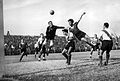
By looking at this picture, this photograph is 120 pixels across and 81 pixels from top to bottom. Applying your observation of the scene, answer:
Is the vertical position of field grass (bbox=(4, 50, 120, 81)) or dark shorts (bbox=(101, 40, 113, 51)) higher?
dark shorts (bbox=(101, 40, 113, 51))

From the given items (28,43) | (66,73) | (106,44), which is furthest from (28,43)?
(66,73)

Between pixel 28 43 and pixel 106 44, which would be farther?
pixel 28 43

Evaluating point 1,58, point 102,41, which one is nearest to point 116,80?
point 1,58

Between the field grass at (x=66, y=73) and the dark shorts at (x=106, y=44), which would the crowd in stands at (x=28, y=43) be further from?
the field grass at (x=66, y=73)

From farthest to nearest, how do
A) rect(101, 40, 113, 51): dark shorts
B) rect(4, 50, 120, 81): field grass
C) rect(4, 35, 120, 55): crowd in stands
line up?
rect(4, 35, 120, 55): crowd in stands, rect(101, 40, 113, 51): dark shorts, rect(4, 50, 120, 81): field grass

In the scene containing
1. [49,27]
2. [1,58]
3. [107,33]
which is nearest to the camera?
[1,58]

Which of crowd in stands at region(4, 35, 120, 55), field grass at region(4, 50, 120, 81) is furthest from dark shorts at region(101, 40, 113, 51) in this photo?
crowd in stands at region(4, 35, 120, 55)

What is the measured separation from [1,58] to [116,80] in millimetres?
3871

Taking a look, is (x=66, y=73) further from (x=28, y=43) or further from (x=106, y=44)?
(x=28, y=43)

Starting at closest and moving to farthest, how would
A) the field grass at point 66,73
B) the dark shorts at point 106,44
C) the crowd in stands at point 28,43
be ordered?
1. the field grass at point 66,73
2. the dark shorts at point 106,44
3. the crowd in stands at point 28,43

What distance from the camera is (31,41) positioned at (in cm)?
4778

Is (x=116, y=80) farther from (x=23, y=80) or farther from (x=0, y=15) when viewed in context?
(x=0, y=15)

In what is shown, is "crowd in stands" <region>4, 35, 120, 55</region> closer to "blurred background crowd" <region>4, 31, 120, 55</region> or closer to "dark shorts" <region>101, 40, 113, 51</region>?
"blurred background crowd" <region>4, 31, 120, 55</region>

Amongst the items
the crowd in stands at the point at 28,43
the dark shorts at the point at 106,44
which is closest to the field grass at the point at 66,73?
the dark shorts at the point at 106,44
